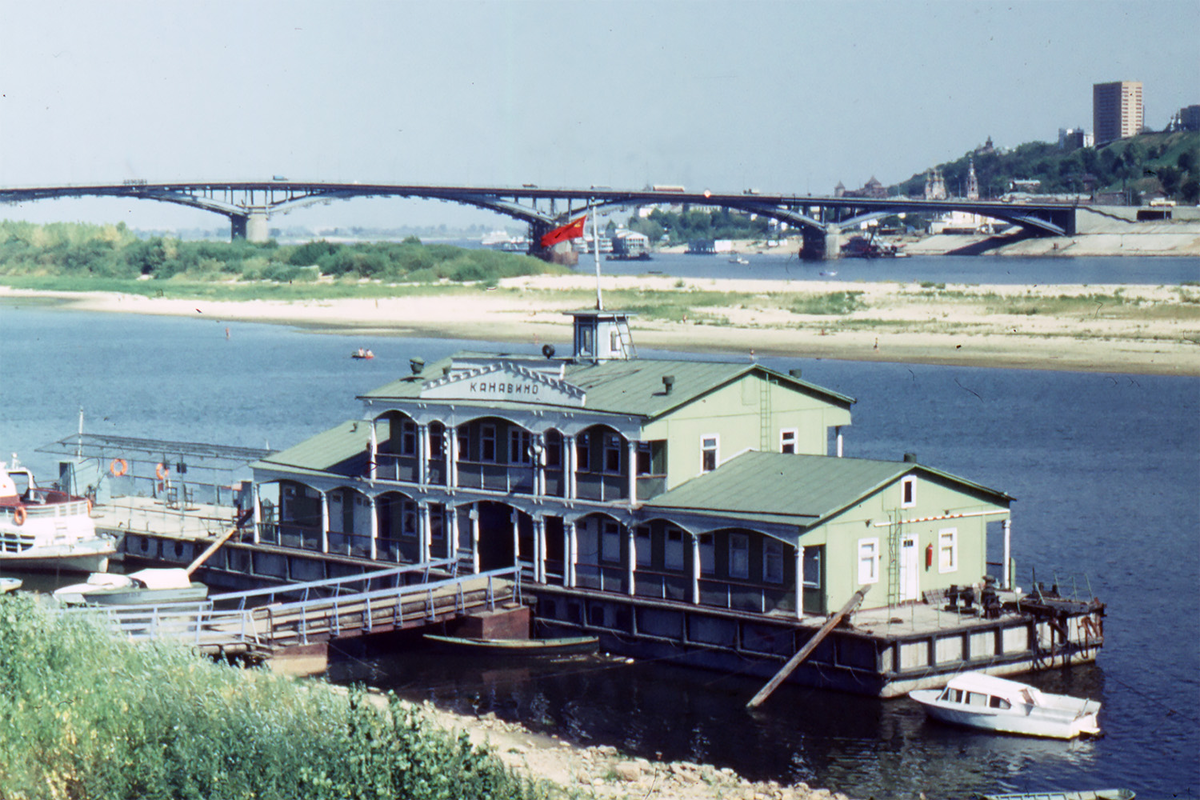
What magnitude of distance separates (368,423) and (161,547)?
9.01 metres

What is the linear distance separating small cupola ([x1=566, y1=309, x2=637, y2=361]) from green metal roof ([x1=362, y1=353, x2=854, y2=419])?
75cm

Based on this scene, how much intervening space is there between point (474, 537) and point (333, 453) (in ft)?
23.8

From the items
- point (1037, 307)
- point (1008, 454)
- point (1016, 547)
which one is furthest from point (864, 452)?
point (1037, 307)

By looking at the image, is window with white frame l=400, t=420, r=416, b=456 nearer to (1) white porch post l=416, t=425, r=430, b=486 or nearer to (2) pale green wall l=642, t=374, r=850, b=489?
(1) white porch post l=416, t=425, r=430, b=486

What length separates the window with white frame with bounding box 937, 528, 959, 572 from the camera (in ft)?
134

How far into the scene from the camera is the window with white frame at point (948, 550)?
134 ft

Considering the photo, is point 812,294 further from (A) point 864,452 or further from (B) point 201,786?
(B) point 201,786

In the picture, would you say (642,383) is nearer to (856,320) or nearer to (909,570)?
(909,570)

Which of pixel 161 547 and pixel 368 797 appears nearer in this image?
pixel 368 797

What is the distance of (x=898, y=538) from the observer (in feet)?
131

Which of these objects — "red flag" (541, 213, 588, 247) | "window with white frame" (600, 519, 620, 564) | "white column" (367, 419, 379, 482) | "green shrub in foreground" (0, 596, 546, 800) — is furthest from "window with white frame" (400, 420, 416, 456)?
"green shrub in foreground" (0, 596, 546, 800)

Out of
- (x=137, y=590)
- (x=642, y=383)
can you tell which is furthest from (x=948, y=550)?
(x=137, y=590)

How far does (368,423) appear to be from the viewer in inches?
1929

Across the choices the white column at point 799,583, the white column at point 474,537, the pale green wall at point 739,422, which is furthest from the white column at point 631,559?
the white column at point 799,583
